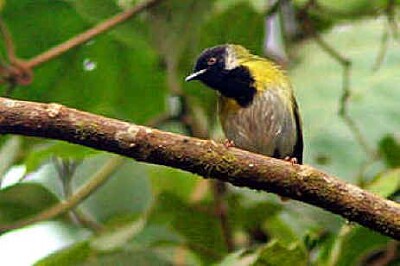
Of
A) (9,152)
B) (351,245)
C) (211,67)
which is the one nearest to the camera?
(351,245)

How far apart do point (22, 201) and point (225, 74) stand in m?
Answer: 0.43

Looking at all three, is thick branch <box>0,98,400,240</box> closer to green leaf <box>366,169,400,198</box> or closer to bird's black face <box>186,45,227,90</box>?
green leaf <box>366,169,400,198</box>

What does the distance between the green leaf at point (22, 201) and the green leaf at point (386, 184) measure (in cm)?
53

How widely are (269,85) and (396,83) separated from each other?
0.86 feet

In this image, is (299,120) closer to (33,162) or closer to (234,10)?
(234,10)

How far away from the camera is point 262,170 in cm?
Result: 119

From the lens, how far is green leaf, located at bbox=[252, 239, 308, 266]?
1.47m

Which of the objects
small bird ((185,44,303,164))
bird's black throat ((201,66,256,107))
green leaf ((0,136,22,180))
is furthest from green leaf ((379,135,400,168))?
green leaf ((0,136,22,180))

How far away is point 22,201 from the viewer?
5.90 feet

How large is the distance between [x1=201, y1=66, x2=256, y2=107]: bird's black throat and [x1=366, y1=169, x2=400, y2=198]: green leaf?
0.40 meters

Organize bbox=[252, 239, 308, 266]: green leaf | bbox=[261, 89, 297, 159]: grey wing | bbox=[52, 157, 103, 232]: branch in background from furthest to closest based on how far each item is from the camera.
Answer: bbox=[261, 89, 297, 159]: grey wing < bbox=[52, 157, 103, 232]: branch in background < bbox=[252, 239, 308, 266]: green leaf

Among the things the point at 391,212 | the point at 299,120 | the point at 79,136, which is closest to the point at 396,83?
the point at 299,120

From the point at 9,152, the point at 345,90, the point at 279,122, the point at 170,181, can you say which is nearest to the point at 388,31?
the point at 345,90

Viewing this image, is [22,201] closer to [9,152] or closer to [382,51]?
[9,152]
